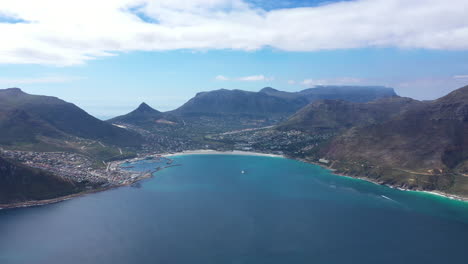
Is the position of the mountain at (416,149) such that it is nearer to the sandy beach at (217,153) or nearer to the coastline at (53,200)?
the sandy beach at (217,153)

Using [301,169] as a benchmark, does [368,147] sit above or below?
above

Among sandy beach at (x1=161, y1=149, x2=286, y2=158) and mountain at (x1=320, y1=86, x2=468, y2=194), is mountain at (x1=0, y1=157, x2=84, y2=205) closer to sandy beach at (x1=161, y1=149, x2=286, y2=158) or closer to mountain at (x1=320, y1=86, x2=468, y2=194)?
sandy beach at (x1=161, y1=149, x2=286, y2=158)

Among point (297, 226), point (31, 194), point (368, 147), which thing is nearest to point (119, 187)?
point (31, 194)

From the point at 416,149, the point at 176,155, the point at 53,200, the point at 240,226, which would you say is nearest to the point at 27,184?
the point at 53,200

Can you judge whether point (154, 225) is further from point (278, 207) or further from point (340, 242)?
point (340, 242)

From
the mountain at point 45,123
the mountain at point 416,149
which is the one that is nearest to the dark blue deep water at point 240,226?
the mountain at point 416,149
